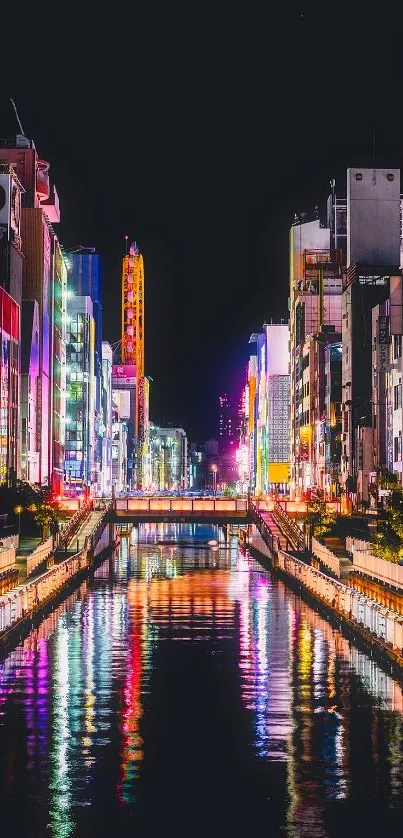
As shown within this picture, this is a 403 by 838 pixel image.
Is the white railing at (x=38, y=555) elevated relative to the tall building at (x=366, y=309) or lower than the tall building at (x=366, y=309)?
lower

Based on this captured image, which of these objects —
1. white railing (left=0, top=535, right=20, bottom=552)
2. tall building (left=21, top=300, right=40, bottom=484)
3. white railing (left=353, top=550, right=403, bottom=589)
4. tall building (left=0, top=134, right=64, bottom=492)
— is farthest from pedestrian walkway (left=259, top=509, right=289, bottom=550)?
tall building (left=0, top=134, right=64, bottom=492)

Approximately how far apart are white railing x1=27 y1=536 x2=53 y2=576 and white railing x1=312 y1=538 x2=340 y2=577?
1585 cm

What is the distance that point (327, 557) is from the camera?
259 ft

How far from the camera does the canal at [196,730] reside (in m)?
22.0

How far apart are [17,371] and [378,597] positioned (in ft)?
269

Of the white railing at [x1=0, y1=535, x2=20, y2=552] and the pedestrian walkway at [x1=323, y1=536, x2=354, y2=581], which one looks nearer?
the pedestrian walkway at [x1=323, y1=536, x2=354, y2=581]

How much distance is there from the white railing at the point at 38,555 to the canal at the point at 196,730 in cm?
1209

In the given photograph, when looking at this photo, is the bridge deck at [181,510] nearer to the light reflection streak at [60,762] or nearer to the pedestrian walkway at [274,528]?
the pedestrian walkway at [274,528]

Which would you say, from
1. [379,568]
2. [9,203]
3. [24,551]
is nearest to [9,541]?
[24,551]

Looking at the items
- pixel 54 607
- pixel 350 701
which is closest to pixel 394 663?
pixel 350 701

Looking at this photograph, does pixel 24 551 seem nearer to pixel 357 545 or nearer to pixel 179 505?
pixel 357 545

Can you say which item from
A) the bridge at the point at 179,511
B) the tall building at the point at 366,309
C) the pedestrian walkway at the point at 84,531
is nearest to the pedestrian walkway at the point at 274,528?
the bridge at the point at 179,511

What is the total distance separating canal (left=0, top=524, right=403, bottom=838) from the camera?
72.2 ft

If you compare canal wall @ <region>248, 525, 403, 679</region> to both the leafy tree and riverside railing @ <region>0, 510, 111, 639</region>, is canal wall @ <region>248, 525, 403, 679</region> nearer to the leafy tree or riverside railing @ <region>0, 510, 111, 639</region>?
the leafy tree
